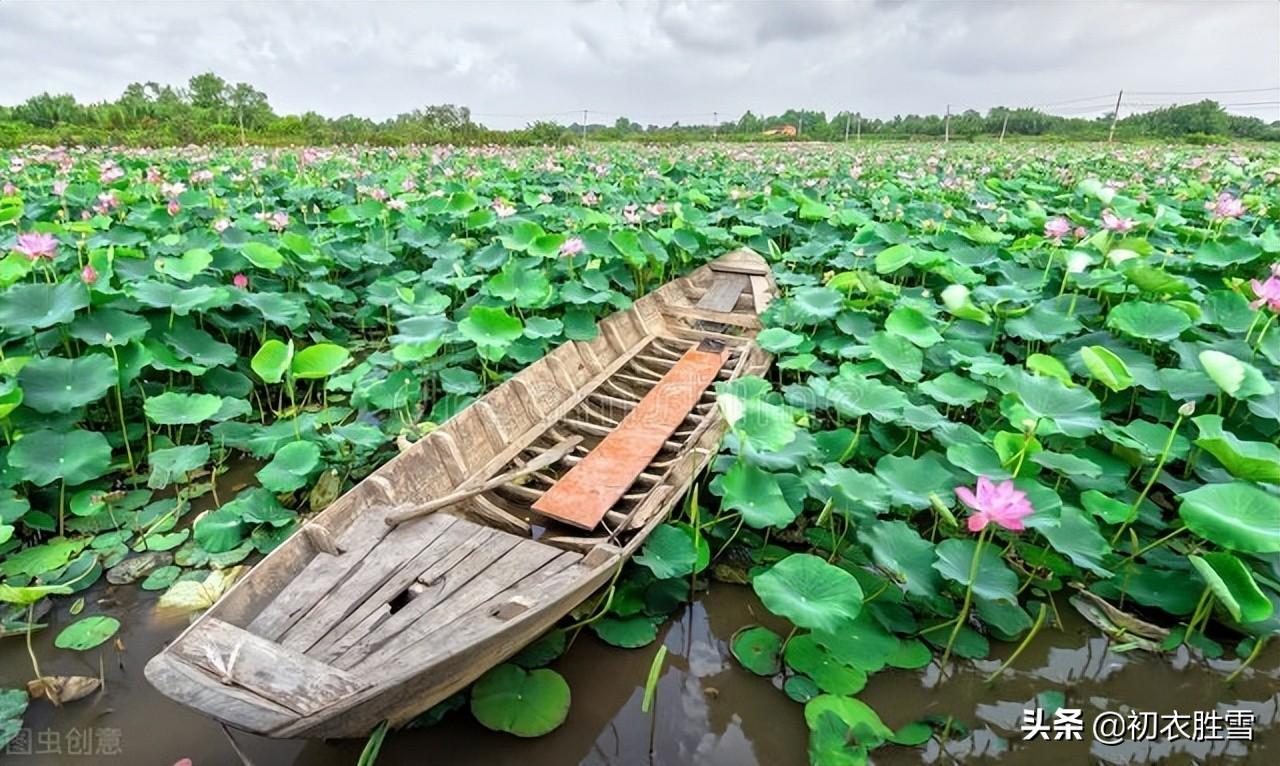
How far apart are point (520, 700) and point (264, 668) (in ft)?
2.32

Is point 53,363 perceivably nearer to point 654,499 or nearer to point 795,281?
point 654,499

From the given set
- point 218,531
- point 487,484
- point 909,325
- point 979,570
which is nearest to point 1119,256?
point 909,325

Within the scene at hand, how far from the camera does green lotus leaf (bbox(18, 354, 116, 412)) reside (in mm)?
2547

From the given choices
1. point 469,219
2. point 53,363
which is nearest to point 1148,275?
point 469,219

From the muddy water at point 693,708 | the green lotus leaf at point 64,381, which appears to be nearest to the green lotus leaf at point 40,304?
the green lotus leaf at point 64,381

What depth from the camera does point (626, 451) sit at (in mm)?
3076

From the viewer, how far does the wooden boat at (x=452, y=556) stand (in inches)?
58.9

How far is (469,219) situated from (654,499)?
374cm

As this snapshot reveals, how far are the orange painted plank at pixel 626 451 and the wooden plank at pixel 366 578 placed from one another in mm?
510

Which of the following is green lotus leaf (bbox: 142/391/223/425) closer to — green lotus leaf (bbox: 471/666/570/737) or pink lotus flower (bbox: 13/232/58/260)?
pink lotus flower (bbox: 13/232/58/260)

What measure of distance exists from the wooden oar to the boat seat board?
0.40ft

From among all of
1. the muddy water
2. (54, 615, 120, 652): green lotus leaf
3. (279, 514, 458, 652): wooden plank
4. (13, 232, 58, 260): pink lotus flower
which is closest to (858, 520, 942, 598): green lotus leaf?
the muddy water

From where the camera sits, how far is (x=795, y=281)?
4754 mm

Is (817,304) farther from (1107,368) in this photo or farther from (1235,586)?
(1235,586)
